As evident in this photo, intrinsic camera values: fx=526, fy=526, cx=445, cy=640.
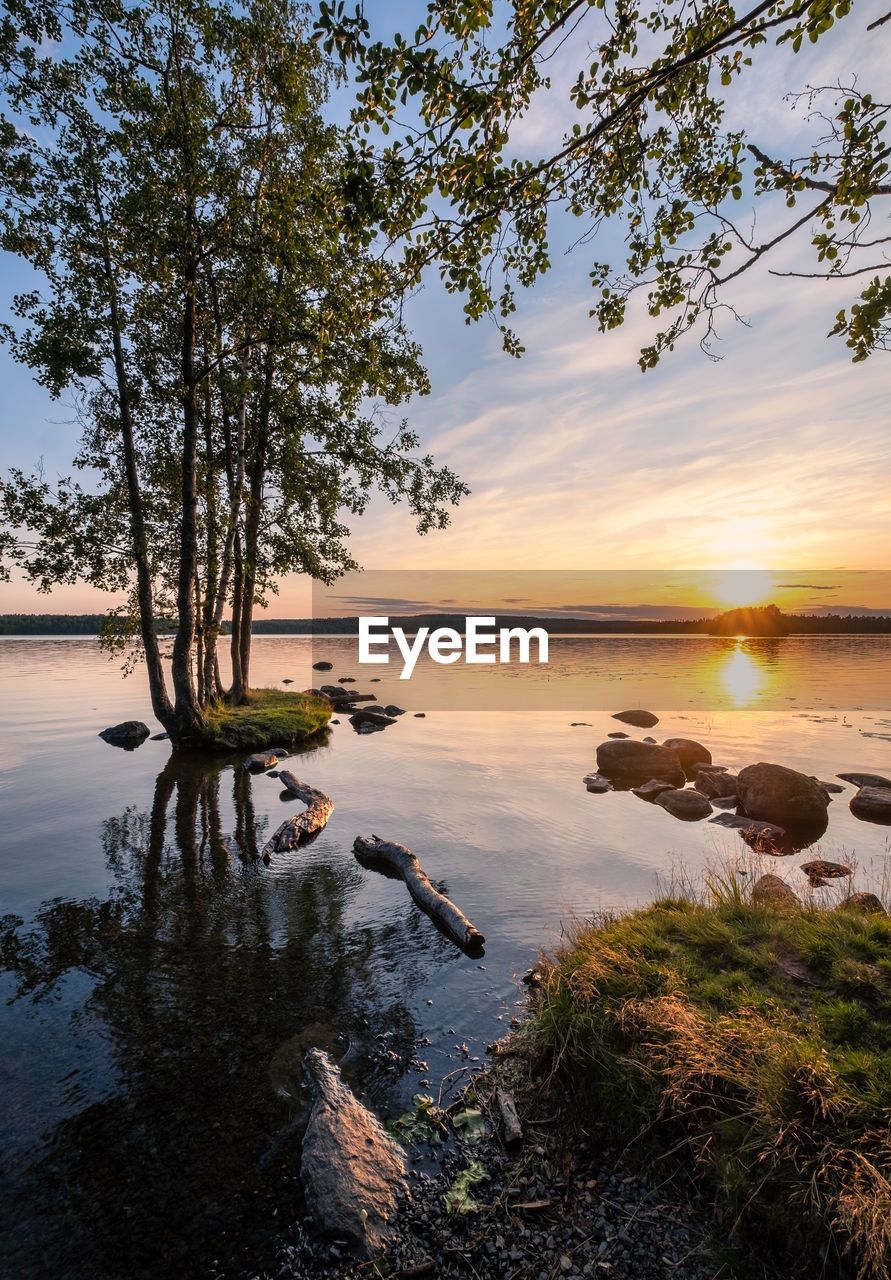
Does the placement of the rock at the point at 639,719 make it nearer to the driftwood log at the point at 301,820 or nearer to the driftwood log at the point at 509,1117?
the driftwood log at the point at 301,820

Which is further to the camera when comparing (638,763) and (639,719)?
(639,719)

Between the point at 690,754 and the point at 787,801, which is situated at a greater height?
the point at 787,801

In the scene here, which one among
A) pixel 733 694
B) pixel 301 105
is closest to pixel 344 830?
pixel 301 105

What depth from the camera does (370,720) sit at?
2992 centimetres

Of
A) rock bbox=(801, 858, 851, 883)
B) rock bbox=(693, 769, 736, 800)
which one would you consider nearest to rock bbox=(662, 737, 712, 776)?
rock bbox=(693, 769, 736, 800)

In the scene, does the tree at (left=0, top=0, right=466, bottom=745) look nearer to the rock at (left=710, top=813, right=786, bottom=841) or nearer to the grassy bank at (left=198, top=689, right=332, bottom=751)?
the grassy bank at (left=198, top=689, right=332, bottom=751)

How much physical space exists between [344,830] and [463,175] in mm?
12337

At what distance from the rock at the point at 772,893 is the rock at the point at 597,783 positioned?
810 cm

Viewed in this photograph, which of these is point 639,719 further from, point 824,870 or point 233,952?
point 233,952

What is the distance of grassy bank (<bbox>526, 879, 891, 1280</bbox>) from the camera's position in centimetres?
345

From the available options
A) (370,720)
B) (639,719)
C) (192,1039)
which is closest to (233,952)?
(192,1039)

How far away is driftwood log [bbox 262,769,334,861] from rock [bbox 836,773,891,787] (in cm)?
1689

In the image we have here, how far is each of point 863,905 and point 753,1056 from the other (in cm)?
442

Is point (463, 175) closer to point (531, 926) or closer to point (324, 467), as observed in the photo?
point (531, 926)
